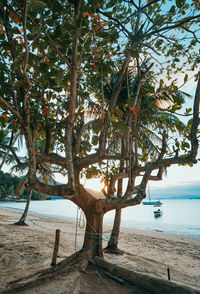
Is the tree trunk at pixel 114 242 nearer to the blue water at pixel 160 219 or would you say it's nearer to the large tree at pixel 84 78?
the large tree at pixel 84 78

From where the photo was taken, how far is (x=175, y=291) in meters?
2.61

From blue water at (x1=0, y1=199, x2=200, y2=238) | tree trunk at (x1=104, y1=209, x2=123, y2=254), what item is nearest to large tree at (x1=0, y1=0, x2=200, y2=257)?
tree trunk at (x1=104, y1=209, x2=123, y2=254)

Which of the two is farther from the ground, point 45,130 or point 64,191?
point 45,130

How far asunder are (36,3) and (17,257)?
5553mm

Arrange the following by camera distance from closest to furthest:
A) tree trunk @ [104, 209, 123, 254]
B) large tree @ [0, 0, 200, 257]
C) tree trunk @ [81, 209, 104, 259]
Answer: large tree @ [0, 0, 200, 257]
tree trunk @ [81, 209, 104, 259]
tree trunk @ [104, 209, 123, 254]

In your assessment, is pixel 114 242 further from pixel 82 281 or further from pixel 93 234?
pixel 82 281

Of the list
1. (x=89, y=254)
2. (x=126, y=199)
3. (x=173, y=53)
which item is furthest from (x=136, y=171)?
(x=173, y=53)

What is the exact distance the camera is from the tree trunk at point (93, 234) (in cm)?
414

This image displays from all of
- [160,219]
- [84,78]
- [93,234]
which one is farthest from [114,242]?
[160,219]

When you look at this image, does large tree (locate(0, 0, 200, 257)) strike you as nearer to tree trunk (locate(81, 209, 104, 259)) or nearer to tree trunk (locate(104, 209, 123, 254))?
tree trunk (locate(81, 209, 104, 259))

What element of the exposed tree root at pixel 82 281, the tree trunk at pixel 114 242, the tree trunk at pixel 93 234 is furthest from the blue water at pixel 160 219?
the exposed tree root at pixel 82 281

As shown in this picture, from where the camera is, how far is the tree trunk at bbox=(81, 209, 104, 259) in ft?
13.6

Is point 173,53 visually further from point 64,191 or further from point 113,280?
point 113,280

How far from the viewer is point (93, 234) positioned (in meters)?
4.15
